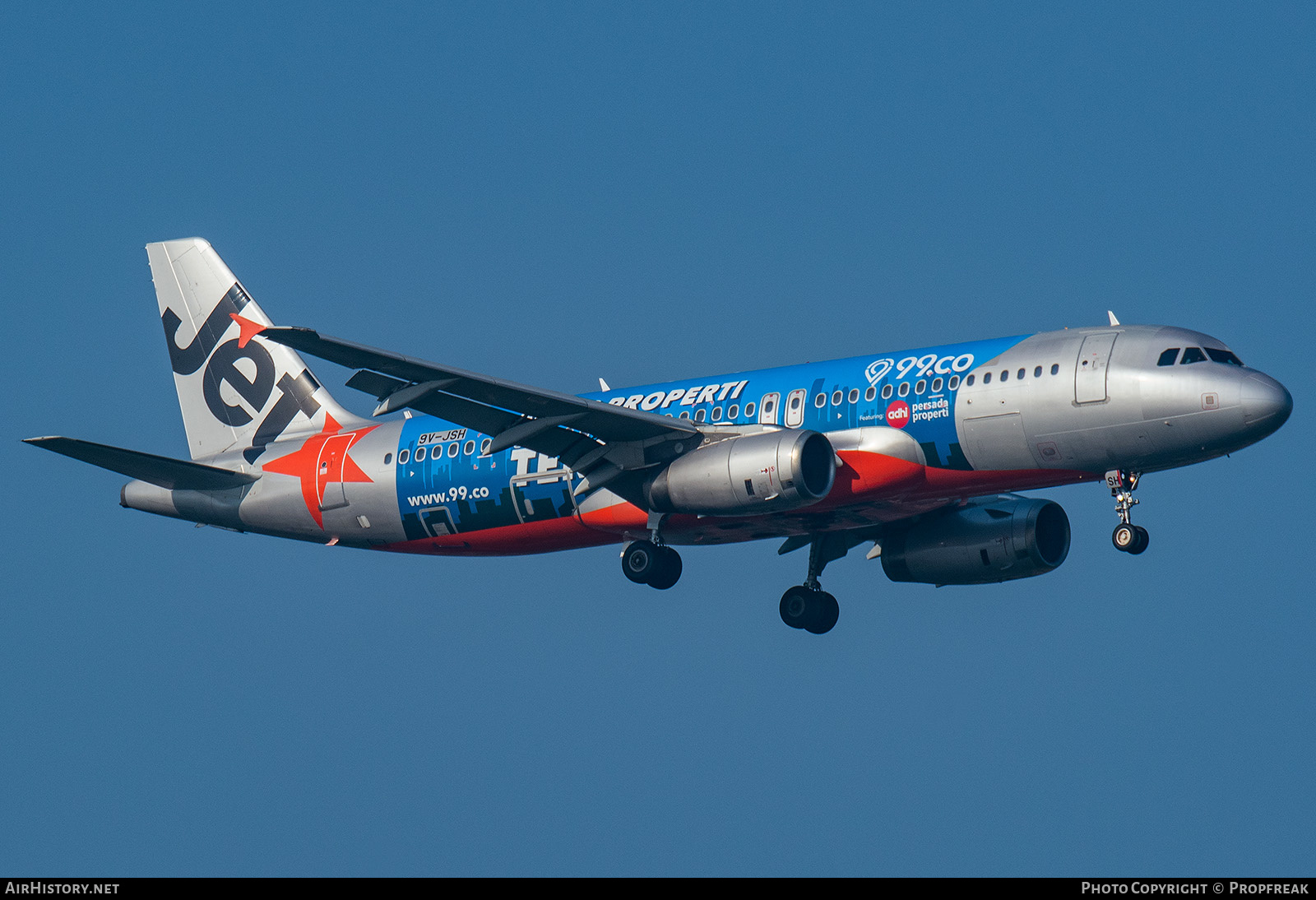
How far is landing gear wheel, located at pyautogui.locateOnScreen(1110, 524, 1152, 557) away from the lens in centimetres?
3969

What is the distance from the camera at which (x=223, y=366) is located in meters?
54.0

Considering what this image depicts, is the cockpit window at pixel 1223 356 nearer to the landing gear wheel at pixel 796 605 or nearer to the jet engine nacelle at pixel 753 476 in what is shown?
the jet engine nacelle at pixel 753 476

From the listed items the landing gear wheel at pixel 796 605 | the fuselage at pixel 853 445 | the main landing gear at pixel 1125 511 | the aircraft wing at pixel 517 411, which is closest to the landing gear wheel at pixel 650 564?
the fuselage at pixel 853 445

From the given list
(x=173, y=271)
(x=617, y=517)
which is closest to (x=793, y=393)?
(x=617, y=517)

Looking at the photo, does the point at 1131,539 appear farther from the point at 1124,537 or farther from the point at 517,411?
the point at 517,411

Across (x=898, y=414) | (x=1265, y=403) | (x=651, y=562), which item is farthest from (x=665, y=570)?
(x=1265, y=403)

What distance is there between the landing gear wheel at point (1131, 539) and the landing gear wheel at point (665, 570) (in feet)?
35.8

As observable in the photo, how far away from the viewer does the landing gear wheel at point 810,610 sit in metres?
49.2

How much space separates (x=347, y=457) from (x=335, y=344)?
12581mm

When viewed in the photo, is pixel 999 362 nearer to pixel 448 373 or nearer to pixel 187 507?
pixel 448 373

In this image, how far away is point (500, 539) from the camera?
4738 cm

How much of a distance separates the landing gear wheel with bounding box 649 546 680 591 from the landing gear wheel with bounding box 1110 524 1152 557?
10.9 meters

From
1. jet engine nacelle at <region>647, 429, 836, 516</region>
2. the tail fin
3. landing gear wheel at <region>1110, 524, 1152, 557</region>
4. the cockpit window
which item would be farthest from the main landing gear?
the tail fin

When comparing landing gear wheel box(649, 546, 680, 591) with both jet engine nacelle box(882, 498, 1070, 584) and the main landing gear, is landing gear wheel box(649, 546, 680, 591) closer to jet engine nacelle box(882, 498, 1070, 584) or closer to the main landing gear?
jet engine nacelle box(882, 498, 1070, 584)
